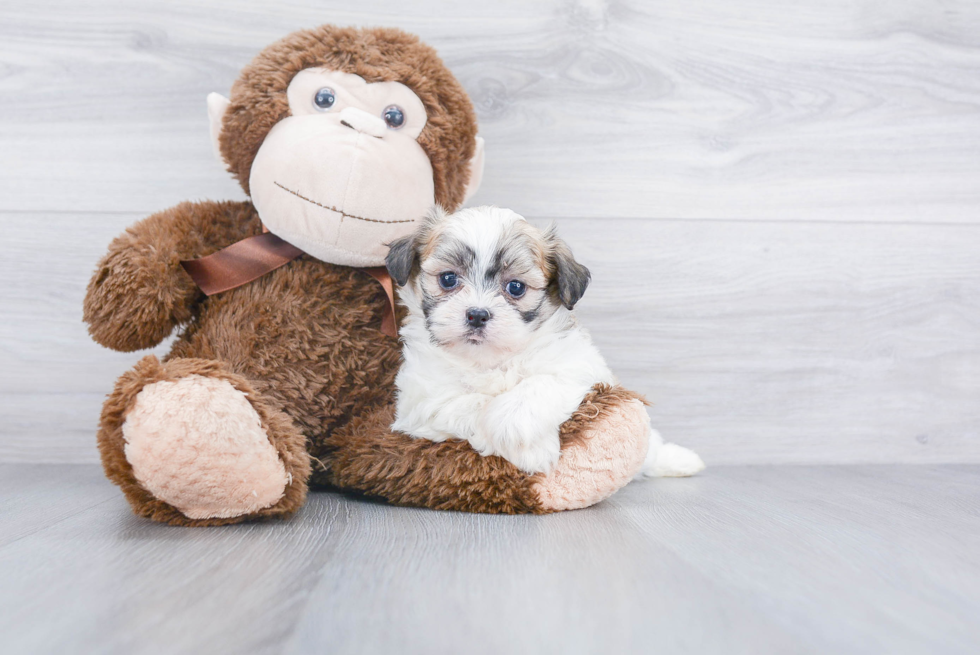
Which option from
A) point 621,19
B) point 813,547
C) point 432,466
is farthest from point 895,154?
point 432,466

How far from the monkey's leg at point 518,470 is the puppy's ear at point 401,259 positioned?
0.33 metres

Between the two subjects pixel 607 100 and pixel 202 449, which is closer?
pixel 202 449

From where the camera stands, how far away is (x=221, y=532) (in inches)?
47.6

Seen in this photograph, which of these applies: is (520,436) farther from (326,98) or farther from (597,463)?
(326,98)

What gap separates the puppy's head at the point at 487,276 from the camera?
4.57 feet

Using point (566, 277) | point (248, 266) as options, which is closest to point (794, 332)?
point (566, 277)

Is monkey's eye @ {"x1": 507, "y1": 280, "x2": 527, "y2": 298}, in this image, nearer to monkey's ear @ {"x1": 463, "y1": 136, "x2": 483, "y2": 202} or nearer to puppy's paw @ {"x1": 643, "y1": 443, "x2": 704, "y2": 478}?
monkey's ear @ {"x1": 463, "y1": 136, "x2": 483, "y2": 202}

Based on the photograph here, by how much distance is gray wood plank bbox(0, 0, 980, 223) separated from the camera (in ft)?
6.38

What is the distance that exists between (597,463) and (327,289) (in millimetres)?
713

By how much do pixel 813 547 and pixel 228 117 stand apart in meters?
1.48

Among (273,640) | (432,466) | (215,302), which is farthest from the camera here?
(215,302)

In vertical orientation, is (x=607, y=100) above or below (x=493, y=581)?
above

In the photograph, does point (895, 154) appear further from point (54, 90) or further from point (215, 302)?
point (54, 90)

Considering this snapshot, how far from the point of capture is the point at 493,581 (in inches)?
39.1
